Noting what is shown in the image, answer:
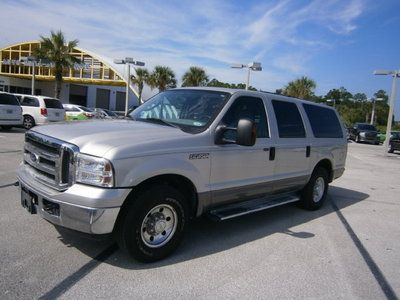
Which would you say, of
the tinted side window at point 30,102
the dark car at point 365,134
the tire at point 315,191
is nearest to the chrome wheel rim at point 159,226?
the tire at point 315,191

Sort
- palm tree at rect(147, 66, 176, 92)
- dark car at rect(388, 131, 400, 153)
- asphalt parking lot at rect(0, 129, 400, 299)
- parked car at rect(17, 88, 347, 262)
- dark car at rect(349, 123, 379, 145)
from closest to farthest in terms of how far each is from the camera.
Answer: asphalt parking lot at rect(0, 129, 400, 299) < parked car at rect(17, 88, 347, 262) < dark car at rect(388, 131, 400, 153) < dark car at rect(349, 123, 379, 145) < palm tree at rect(147, 66, 176, 92)

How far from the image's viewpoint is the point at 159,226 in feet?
14.9

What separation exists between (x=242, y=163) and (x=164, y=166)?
1407 mm

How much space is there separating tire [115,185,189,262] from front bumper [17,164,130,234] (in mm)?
192

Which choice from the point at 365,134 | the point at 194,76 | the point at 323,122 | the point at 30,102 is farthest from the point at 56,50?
the point at 323,122

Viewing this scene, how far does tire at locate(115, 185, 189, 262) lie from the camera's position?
4.21m

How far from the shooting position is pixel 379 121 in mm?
95625

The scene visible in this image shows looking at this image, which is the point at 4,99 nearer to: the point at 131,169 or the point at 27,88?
the point at 131,169

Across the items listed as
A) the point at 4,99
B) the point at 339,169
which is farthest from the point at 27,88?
the point at 339,169

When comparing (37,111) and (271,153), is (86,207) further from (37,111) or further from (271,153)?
(37,111)

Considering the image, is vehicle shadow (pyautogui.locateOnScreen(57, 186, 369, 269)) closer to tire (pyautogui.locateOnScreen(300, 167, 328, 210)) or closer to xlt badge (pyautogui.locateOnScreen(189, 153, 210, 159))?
tire (pyautogui.locateOnScreen(300, 167, 328, 210))

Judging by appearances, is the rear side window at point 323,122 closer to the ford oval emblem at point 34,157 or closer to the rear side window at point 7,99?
the ford oval emblem at point 34,157

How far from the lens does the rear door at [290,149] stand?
6180 mm

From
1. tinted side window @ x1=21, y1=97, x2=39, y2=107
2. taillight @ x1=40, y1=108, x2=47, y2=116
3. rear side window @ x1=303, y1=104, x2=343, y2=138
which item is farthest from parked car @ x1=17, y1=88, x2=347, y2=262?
tinted side window @ x1=21, y1=97, x2=39, y2=107
